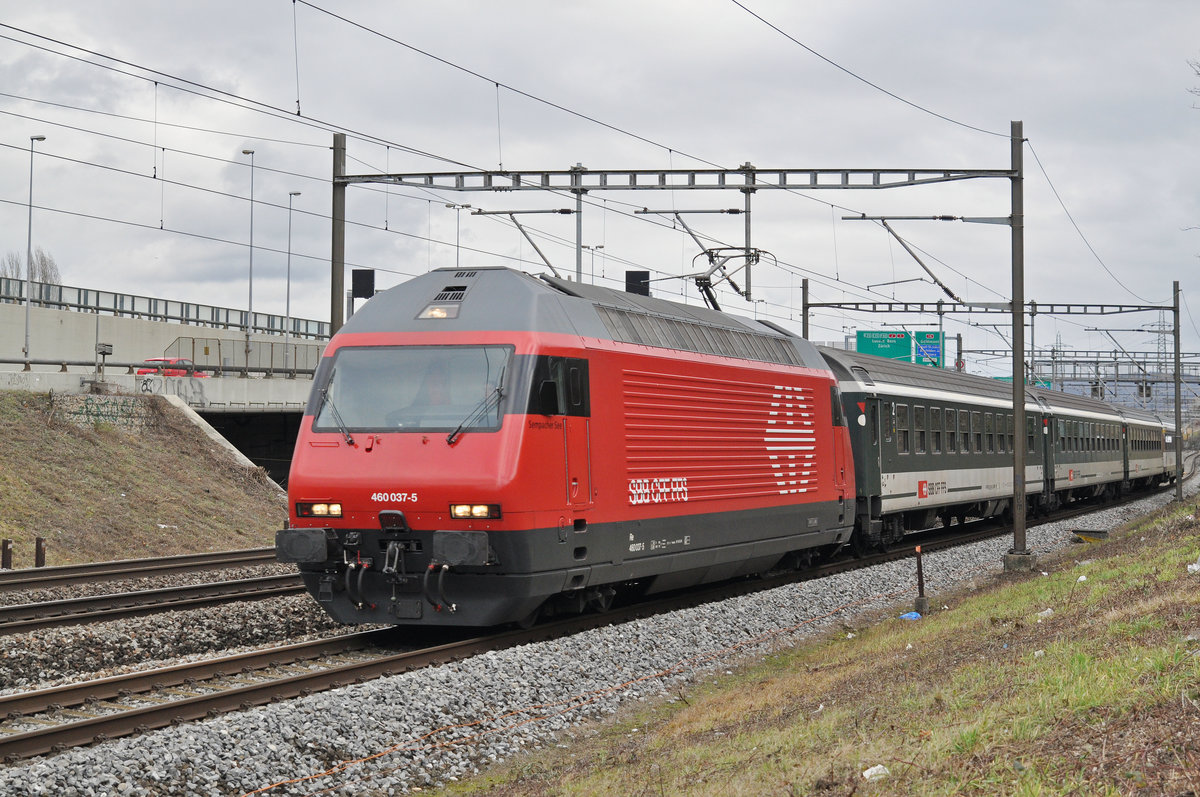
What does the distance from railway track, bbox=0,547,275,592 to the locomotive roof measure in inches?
301

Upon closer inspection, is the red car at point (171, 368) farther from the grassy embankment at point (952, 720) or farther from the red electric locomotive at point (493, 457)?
the grassy embankment at point (952, 720)

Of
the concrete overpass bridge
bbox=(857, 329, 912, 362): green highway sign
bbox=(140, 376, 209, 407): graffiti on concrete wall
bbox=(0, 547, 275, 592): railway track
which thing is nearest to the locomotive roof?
bbox=(0, 547, 275, 592): railway track

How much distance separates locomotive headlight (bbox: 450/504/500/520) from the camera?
38.5 ft

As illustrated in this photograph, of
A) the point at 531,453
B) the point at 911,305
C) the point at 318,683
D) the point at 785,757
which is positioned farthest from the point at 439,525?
the point at 911,305

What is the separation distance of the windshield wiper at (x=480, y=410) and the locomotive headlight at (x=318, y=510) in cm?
133

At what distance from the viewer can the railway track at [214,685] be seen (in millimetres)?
8562

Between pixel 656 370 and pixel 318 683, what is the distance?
5.87 m

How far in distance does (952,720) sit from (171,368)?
3482 cm

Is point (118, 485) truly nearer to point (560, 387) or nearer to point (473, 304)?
point (473, 304)

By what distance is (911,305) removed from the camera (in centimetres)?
3653

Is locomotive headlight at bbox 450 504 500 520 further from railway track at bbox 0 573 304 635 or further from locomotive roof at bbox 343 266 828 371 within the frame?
railway track at bbox 0 573 304 635

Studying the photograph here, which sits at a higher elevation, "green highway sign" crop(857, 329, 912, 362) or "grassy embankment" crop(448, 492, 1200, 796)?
"green highway sign" crop(857, 329, 912, 362)

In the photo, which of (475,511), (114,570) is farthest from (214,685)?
(114,570)

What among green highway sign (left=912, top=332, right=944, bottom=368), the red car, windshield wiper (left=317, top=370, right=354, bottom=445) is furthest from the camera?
green highway sign (left=912, top=332, right=944, bottom=368)
